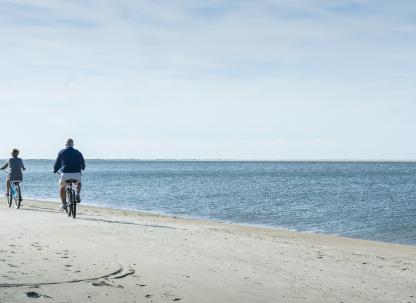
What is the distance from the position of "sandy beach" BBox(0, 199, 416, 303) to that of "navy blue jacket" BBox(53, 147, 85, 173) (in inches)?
176

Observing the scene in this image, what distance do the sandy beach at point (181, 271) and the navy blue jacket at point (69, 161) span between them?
447 centimetres

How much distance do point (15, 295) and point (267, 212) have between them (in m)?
26.6

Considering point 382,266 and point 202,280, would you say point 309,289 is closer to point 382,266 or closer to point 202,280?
point 202,280

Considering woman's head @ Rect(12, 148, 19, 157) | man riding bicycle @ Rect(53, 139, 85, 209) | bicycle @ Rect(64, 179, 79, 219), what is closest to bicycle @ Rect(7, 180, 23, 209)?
woman's head @ Rect(12, 148, 19, 157)

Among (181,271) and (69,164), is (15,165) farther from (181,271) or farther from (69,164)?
(181,271)

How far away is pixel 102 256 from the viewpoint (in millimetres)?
9906

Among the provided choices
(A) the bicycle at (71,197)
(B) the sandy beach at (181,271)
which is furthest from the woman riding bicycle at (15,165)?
(B) the sandy beach at (181,271)

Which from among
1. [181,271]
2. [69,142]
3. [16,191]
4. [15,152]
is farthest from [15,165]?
[181,271]

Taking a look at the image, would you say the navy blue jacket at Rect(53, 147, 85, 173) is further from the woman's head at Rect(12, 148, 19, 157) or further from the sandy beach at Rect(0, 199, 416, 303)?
the sandy beach at Rect(0, 199, 416, 303)

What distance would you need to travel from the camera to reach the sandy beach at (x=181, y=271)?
288 inches

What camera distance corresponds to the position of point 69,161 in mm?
17734

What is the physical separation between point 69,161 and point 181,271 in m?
9.95

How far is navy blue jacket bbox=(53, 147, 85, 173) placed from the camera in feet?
58.1

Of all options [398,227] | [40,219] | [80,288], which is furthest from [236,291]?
[398,227]
